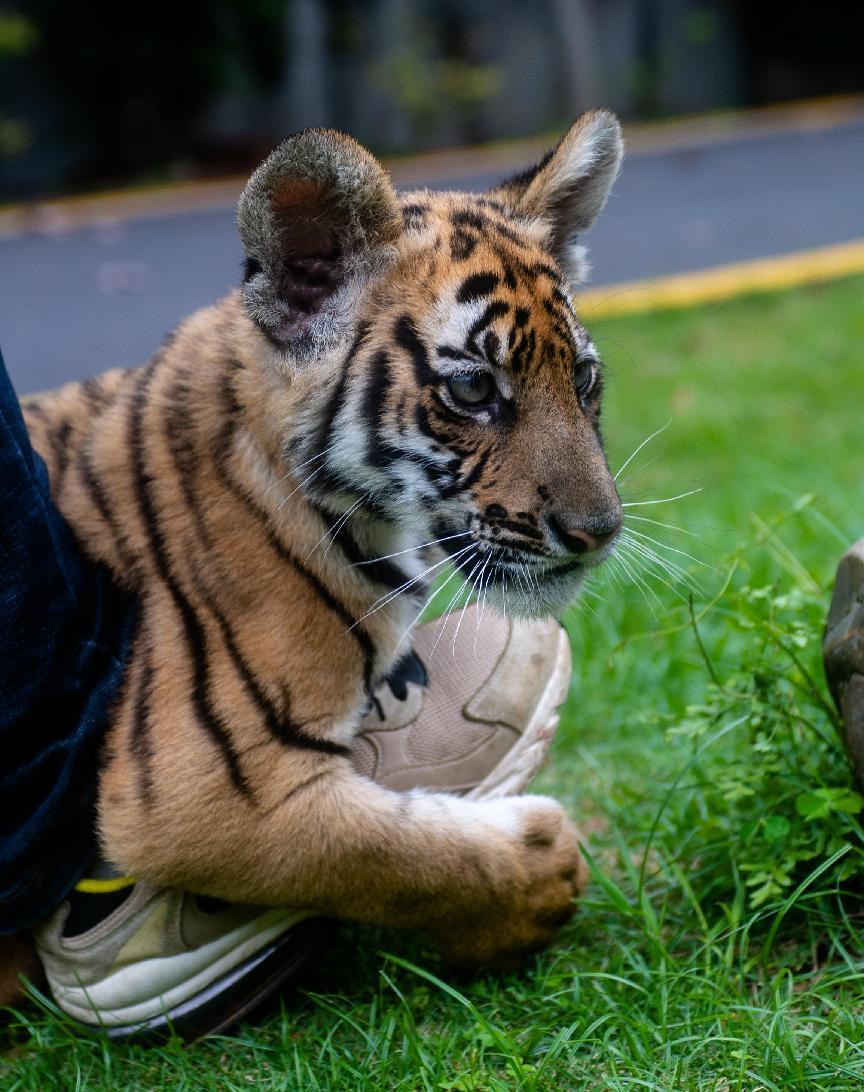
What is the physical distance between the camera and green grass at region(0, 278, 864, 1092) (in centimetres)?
220

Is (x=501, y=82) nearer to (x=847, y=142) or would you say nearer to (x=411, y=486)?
(x=847, y=142)

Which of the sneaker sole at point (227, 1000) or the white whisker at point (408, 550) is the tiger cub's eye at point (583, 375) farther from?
the sneaker sole at point (227, 1000)

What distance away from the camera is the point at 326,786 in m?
2.31

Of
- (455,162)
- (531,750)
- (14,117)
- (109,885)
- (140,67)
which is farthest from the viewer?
(140,67)

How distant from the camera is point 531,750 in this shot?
2738mm

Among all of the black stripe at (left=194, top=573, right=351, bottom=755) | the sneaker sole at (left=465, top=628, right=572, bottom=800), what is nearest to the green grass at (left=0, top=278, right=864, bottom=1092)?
the sneaker sole at (left=465, top=628, right=572, bottom=800)

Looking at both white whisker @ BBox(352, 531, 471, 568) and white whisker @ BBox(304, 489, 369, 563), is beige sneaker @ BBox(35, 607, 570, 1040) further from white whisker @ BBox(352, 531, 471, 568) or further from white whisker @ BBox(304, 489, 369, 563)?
white whisker @ BBox(304, 489, 369, 563)

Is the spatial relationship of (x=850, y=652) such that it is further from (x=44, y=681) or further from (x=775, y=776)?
(x=44, y=681)

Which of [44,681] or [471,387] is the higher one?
[471,387]

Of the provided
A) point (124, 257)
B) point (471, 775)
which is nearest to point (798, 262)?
point (124, 257)

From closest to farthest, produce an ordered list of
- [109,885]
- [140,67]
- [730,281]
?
1. [109,885]
2. [730,281]
3. [140,67]

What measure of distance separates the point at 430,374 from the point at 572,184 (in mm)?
626

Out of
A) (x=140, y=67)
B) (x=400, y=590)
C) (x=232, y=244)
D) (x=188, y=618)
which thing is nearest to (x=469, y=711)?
(x=400, y=590)

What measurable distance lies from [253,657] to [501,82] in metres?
14.8
